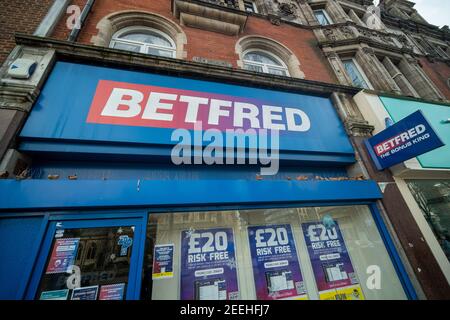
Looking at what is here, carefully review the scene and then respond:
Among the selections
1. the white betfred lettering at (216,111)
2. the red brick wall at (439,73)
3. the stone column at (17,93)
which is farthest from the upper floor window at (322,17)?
the stone column at (17,93)

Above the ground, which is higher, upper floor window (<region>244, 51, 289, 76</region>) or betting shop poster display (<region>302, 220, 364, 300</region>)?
upper floor window (<region>244, 51, 289, 76</region>)

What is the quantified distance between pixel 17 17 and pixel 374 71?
10.2m

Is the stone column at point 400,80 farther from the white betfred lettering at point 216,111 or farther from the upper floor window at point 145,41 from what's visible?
the upper floor window at point 145,41

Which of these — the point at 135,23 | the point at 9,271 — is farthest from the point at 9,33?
the point at 9,271

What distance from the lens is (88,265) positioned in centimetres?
240

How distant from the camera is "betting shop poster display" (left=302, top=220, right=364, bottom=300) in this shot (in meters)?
3.13

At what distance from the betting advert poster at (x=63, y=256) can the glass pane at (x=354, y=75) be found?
8703 millimetres

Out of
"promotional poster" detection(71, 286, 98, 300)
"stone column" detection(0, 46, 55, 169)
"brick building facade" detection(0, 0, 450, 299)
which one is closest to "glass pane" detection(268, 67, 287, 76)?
"brick building facade" detection(0, 0, 450, 299)

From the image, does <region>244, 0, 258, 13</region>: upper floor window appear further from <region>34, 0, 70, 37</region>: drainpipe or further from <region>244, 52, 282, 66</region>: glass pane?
<region>34, 0, 70, 37</region>: drainpipe

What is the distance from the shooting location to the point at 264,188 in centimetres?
328

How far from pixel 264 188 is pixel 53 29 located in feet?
18.3

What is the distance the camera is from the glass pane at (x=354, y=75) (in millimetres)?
6668

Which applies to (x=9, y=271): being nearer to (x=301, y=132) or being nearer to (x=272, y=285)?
(x=272, y=285)

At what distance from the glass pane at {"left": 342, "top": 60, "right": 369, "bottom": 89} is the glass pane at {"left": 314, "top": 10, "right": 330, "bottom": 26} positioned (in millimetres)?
2778
